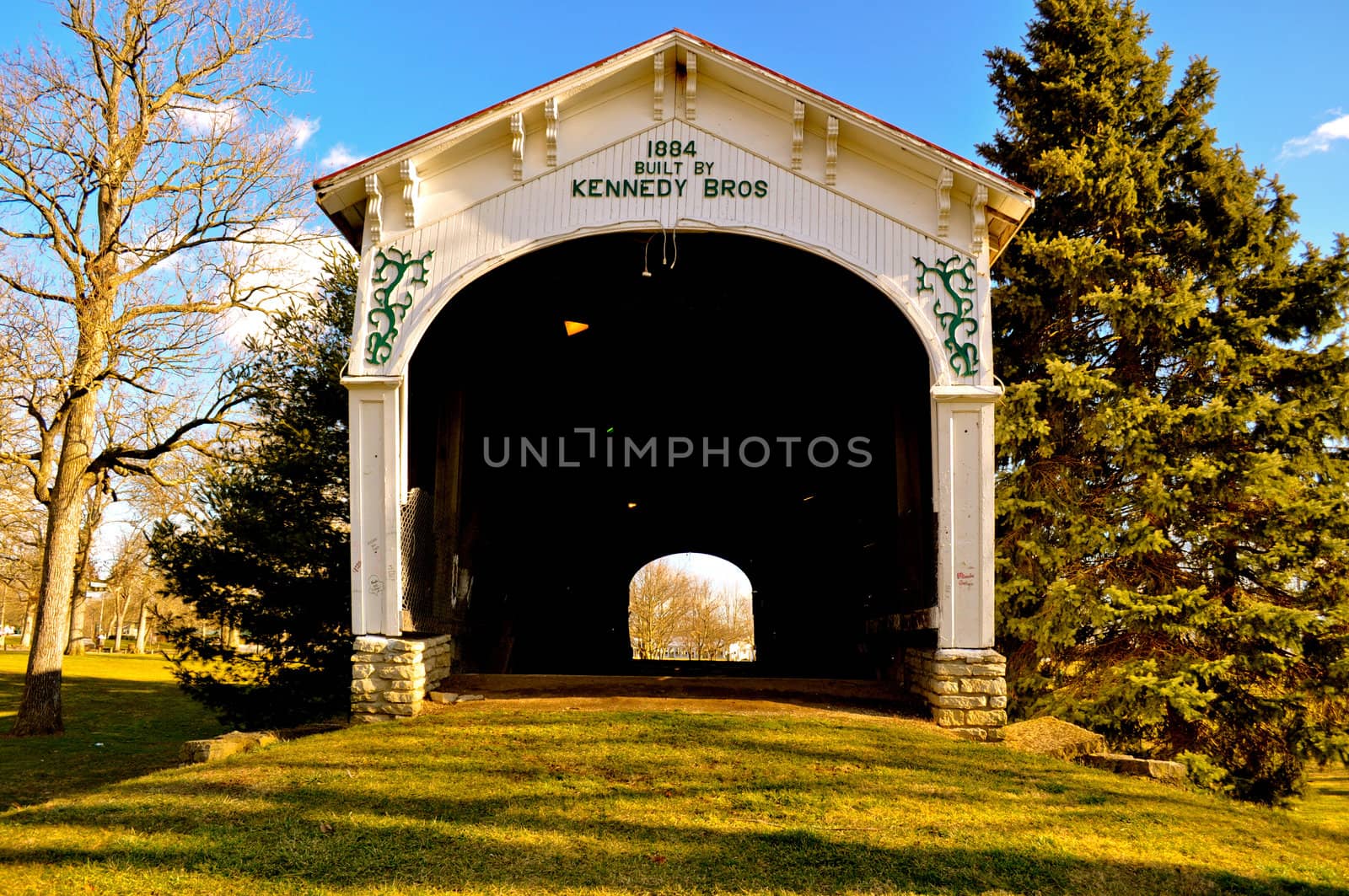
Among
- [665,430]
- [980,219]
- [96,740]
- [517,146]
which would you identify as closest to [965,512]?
[980,219]

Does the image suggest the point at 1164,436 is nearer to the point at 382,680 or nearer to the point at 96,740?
the point at 382,680

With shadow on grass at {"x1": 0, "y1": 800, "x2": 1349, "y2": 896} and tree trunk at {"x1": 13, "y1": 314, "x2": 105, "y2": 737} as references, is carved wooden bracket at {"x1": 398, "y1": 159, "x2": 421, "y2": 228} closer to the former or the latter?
A: shadow on grass at {"x1": 0, "y1": 800, "x2": 1349, "y2": 896}

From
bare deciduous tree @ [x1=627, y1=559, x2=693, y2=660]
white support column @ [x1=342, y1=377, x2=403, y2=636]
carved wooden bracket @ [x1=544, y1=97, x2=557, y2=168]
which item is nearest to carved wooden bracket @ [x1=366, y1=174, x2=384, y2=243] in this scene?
white support column @ [x1=342, y1=377, x2=403, y2=636]

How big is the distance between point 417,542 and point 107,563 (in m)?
47.1

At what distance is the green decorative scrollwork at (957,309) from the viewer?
9.84 metres

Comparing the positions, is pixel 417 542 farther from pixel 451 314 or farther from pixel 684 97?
pixel 684 97

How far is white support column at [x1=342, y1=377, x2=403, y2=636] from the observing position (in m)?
9.64

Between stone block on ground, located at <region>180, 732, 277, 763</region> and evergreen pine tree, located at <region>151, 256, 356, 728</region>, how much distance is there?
4033 mm

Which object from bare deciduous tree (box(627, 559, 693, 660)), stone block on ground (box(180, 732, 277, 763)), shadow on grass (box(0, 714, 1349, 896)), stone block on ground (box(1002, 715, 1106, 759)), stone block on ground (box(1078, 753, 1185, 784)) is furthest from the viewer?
bare deciduous tree (box(627, 559, 693, 660))

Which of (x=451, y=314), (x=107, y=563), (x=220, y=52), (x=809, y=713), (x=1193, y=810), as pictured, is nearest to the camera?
(x=1193, y=810)

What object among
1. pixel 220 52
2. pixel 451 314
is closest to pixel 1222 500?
pixel 451 314

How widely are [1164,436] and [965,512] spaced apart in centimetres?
462

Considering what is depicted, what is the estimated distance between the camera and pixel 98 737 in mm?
15352

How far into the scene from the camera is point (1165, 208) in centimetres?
1412
